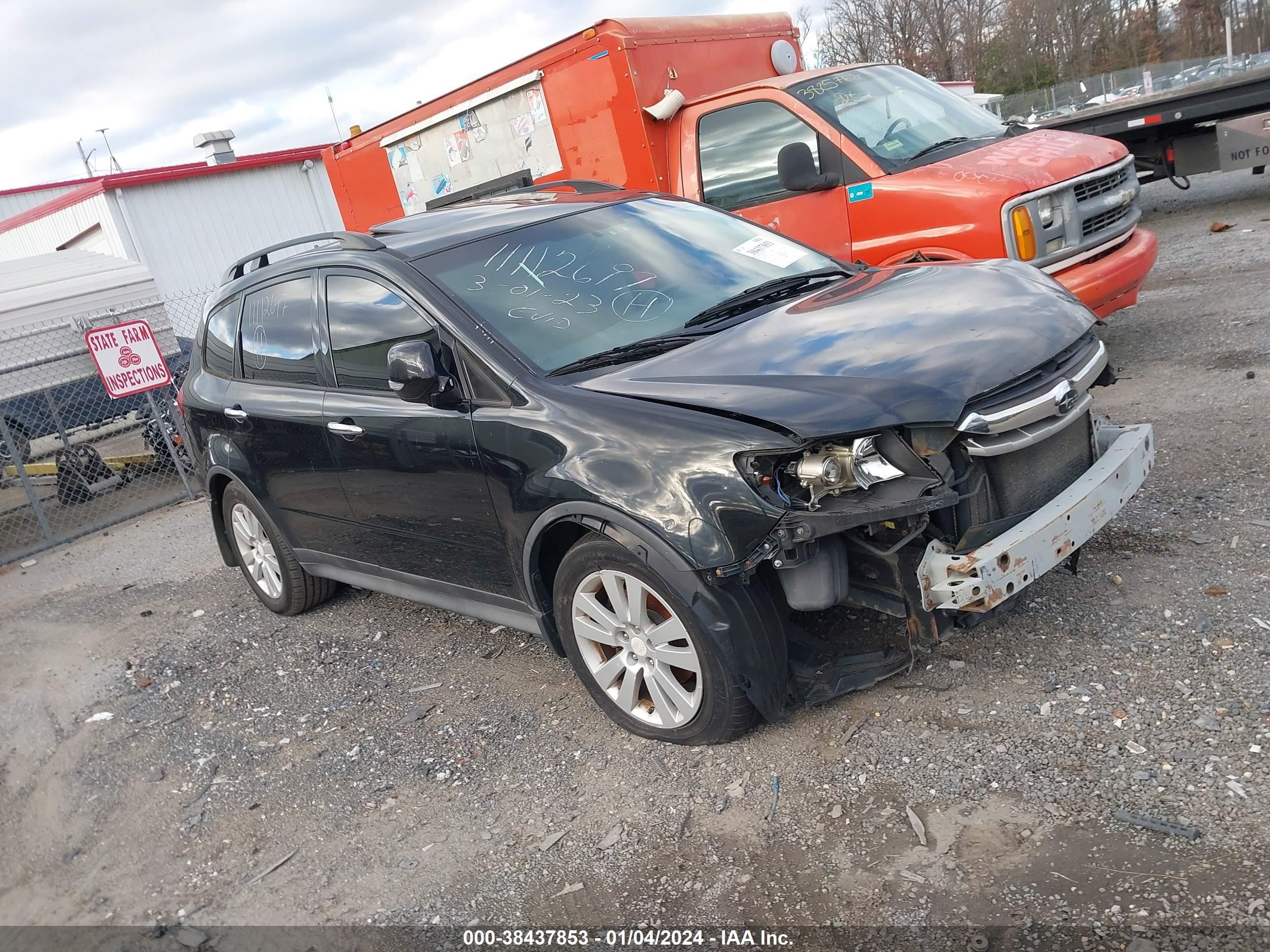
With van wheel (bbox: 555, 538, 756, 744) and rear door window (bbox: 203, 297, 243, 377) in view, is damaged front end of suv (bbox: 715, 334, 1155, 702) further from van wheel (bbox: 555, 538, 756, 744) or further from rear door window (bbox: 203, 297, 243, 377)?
rear door window (bbox: 203, 297, 243, 377)

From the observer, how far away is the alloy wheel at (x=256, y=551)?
18.5ft

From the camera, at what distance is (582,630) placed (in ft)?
11.9

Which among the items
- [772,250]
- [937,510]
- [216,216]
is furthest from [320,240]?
[216,216]

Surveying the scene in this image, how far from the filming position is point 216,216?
69.4 ft

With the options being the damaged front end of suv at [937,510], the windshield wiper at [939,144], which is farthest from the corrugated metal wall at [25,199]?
the damaged front end of suv at [937,510]

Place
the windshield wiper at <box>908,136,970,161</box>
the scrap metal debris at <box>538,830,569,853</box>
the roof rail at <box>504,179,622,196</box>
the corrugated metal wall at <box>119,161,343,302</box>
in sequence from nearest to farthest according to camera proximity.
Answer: the scrap metal debris at <box>538,830,569,853</box> < the roof rail at <box>504,179,622,196</box> < the windshield wiper at <box>908,136,970,161</box> < the corrugated metal wall at <box>119,161,343,302</box>

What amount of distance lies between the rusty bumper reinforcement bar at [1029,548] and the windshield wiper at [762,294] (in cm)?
133

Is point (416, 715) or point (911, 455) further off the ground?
point (911, 455)

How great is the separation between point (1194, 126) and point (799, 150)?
712 centimetres

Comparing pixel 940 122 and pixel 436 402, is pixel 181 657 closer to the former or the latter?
pixel 436 402

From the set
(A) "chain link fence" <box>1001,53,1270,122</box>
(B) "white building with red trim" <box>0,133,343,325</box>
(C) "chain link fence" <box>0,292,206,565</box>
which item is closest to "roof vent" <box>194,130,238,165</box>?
(B) "white building with red trim" <box>0,133,343,325</box>

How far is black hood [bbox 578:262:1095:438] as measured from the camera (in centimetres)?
304

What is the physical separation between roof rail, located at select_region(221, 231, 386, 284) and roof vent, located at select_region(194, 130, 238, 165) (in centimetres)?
1887

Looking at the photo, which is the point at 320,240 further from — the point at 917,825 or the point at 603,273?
the point at 917,825
